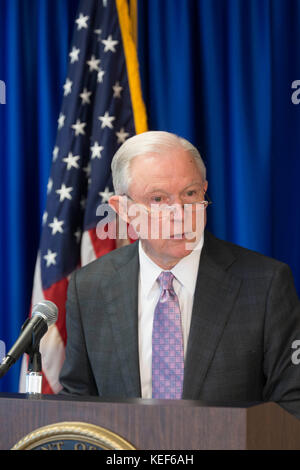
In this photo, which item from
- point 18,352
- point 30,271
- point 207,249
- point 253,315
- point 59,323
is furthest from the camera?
point 30,271

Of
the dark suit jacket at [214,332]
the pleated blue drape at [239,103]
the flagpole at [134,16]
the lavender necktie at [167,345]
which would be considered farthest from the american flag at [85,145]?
the lavender necktie at [167,345]

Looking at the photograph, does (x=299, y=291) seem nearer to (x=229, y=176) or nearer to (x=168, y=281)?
(x=229, y=176)

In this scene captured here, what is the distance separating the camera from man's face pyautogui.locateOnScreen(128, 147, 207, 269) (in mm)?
2242

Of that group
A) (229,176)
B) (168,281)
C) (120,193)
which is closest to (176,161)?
(120,193)

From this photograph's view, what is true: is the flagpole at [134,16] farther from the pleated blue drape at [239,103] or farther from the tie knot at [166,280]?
the tie knot at [166,280]

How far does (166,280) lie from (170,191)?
12.3 inches

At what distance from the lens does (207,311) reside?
7.34 feet

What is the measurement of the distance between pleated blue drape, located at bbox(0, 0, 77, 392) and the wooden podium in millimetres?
2264

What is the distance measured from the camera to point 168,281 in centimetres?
231

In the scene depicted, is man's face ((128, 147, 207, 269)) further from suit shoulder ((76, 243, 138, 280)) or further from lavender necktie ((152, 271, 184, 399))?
suit shoulder ((76, 243, 138, 280))

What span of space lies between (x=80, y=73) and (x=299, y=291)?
1525mm

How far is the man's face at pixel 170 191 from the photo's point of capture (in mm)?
2242

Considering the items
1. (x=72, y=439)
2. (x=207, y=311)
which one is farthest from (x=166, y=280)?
(x=72, y=439)

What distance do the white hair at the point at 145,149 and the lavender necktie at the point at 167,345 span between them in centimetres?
37
